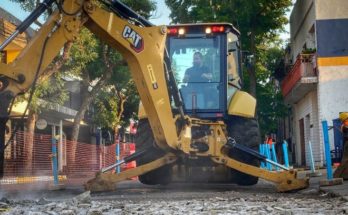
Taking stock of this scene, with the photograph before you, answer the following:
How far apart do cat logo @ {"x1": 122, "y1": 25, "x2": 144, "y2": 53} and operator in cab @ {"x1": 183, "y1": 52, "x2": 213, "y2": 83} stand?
213cm

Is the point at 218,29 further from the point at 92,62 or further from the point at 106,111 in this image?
the point at 106,111

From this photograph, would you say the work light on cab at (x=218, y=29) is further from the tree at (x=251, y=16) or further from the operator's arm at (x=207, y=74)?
the tree at (x=251, y=16)

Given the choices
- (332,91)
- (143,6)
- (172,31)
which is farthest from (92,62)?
(172,31)

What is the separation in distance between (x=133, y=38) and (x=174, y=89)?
1.37 m

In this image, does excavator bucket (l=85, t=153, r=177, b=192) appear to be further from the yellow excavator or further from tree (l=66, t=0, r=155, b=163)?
tree (l=66, t=0, r=155, b=163)

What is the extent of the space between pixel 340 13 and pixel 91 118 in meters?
14.9

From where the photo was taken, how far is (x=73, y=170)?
1884 cm

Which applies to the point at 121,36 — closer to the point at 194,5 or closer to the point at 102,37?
the point at 102,37

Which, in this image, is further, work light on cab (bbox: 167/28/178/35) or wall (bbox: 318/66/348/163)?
wall (bbox: 318/66/348/163)

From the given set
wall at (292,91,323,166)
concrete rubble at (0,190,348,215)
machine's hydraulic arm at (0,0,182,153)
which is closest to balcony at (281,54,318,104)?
wall at (292,91,323,166)

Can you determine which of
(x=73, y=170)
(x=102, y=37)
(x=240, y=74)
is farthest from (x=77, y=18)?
(x=73, y=170)

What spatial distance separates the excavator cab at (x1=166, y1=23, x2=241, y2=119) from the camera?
1158 centimetres

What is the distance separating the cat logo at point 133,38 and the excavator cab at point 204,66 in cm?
204

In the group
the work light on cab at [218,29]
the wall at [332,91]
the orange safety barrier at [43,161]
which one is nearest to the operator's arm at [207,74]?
the work light on cab at [218,29]
